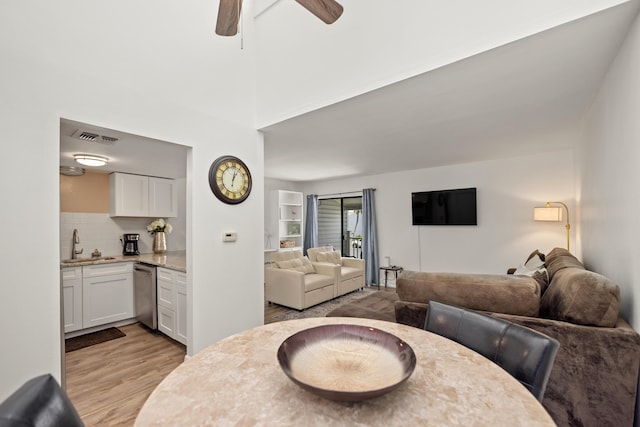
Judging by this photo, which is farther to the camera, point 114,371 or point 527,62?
point 114,371

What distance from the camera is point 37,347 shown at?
1667 mm

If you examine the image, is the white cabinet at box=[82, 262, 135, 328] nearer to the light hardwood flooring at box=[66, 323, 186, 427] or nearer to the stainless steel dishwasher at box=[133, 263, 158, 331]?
the stainless steel dishwasher at box=[133, 263, 158, 331]

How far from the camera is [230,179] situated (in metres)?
2.73

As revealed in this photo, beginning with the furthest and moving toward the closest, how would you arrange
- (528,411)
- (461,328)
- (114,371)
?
(114,371) → (461,328) → (528,411)

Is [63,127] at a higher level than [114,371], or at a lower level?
higher

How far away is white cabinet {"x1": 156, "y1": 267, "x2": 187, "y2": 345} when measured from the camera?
9.88 feet

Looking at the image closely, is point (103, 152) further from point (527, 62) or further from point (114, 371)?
point (527, 62)

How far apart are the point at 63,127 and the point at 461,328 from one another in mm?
2738

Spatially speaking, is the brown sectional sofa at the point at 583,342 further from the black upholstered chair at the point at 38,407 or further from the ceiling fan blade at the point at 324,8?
the black upholstered chair at the point at 38,407

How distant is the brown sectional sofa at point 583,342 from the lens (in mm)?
1419

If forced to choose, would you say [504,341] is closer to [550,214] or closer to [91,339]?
[550,214]

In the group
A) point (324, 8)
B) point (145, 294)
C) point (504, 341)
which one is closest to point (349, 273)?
point (145, 294)

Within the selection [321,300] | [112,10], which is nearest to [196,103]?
[112,10]

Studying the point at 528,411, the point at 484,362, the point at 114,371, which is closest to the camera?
the point at 528,411
